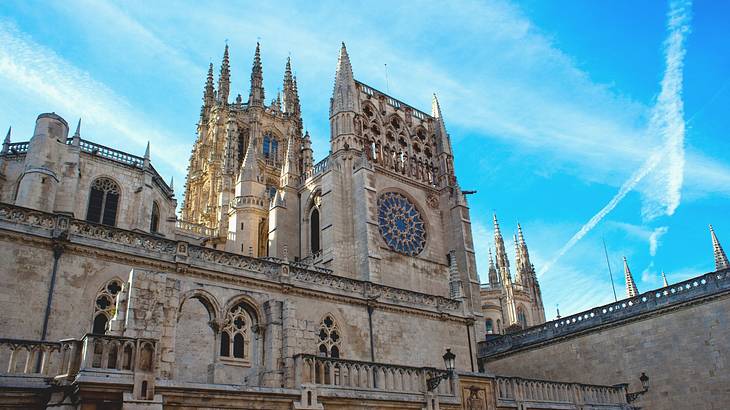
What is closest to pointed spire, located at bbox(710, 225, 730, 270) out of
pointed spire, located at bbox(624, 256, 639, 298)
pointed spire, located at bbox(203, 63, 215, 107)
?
pointed spire, located at bbox(624, 256, 639, 298)

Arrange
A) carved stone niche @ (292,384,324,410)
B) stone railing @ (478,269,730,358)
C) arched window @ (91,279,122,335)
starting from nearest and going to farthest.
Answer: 1. carved stone niche @ (292,384,324,410)
2. arched window @ (91,279,122,335)
3. stone railing @ (478,269,730,358)

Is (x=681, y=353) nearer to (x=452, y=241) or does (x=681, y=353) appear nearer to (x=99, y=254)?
(x=452, y=241)

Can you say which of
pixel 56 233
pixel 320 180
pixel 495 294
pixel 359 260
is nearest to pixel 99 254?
pixel 56 233

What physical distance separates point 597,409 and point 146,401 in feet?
48.3

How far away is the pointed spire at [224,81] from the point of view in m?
59.5

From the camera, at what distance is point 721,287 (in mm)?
21875

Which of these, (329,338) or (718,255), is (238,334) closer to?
(329,338)

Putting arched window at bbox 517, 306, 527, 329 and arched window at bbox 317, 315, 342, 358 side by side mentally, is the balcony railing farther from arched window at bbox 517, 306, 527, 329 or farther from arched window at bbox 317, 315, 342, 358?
arched window at bbox 517, 306, 527, 329

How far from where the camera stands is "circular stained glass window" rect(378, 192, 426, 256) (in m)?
35.3

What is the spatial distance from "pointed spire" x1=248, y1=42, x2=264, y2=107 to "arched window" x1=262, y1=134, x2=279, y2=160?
11.3 ft

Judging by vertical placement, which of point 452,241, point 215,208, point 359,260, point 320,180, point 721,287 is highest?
point 215,208

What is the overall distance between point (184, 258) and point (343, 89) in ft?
66.5

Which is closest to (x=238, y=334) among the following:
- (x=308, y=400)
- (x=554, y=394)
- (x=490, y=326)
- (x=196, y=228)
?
(x=308, y=400)

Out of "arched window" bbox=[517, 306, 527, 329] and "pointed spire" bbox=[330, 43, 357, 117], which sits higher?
"pointed spire" bbox=[330, 43, 357, 117]
